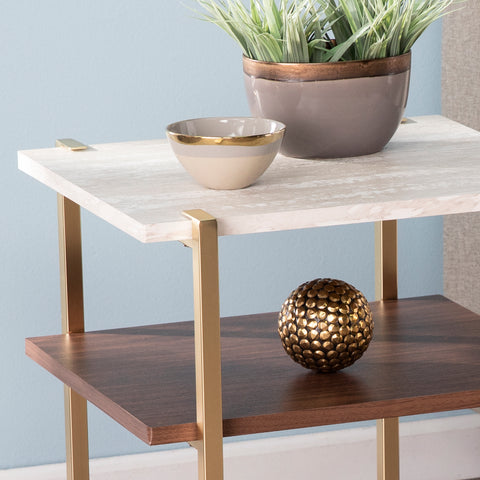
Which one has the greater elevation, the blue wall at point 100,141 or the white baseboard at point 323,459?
the blue wall at point 100,141

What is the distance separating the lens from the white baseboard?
80.4 inches

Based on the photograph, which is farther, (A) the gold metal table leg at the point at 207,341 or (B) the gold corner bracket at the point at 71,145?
(B) the gold corner bracket at the point at 71,145

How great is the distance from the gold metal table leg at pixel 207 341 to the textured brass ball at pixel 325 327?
210 mm

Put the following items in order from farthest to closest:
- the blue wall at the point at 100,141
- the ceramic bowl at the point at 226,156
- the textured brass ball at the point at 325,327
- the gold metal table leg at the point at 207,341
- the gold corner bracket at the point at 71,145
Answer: the blue wall at the point at 100,141 < the gold corner bracket at the point at 71,145 < the textured brass ball at the point at 325,327 < the ceramic bowl at the point at 226,156 < the gold metal table leg at the point at 207,341

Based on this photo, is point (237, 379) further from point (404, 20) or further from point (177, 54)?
point (177, 54)

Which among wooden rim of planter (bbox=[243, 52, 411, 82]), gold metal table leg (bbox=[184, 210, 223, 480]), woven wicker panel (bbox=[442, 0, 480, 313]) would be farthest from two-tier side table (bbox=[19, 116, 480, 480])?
woven wicker panel (bbox=[442, 0, 480, 313])

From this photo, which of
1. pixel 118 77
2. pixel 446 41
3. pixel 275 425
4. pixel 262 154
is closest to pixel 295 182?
pixel 262 154

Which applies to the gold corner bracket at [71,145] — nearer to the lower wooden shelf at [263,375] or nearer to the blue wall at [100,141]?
the lower wooden shelf at [263,375]

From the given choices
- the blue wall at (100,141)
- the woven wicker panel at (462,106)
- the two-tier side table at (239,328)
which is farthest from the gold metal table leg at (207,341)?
the woven wicker panel at (462,106)

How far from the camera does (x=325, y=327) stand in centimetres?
134

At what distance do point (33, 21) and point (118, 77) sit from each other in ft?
0.56

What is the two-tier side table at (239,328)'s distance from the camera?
113cm

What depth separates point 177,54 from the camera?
1932 mm

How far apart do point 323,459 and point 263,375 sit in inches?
34.1
